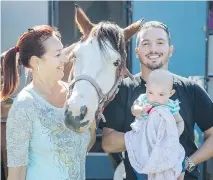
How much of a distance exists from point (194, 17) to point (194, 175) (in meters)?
2.40

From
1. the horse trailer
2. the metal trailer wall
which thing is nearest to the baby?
the horse trailer

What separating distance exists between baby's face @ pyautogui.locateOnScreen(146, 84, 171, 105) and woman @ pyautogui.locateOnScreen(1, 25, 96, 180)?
1.25 ft

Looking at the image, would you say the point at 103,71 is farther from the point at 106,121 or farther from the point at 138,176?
the point at 138,176

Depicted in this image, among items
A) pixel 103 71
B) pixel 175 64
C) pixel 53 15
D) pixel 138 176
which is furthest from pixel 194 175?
pixel 53 15

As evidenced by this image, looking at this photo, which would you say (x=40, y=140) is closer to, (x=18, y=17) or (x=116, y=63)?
(x=116, y=63)

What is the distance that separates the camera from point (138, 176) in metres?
2.00

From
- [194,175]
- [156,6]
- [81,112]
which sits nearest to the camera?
[81,112]

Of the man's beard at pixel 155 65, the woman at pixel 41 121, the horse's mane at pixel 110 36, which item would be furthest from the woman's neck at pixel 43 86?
the man's beard at pixel 155 65

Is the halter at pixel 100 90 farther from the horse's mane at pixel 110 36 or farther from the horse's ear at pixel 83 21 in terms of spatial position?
the horse's ear at pixel 83 21

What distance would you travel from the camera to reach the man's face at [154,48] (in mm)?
2135

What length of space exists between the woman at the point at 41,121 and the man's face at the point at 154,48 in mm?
486

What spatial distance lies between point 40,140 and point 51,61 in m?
0.40

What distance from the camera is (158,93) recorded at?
6.13 ft

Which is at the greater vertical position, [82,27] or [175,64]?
[82,27]
